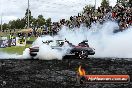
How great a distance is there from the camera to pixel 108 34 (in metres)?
33.6

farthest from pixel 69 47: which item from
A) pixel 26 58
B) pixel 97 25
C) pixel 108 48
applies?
pixel 97 25

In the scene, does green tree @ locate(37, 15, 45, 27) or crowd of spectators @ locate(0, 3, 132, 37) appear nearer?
crowd of spectators @ locate(0, 3, 132, 37)

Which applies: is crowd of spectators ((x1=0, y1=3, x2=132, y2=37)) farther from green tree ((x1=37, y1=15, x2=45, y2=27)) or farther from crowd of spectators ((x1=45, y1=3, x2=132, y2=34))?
green tree ((x1=37, y1=15, x2=45, y2=27))

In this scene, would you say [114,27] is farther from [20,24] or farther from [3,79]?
[20,24]

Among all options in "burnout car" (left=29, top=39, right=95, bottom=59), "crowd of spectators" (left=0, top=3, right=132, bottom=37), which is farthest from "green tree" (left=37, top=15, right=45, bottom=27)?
"burnout car" (left=29, top=39, right=95, bottom=59)

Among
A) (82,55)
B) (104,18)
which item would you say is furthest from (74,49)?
(104,18)

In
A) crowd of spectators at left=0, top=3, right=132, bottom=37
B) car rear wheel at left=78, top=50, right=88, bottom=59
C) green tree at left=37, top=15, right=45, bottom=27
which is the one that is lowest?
car rear wheel at left=78, top=50, right=88, bottom=59

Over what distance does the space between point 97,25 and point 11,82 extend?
23879 millimetres

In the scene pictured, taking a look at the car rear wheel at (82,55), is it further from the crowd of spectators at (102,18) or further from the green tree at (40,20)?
the green tree at (40,20)

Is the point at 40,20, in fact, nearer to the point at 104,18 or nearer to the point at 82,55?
the point at 104,18

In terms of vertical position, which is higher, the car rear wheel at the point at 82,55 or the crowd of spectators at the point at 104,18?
the crowd of spectators at the point at 104,18

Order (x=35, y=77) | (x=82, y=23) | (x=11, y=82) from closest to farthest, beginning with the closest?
(x=11, y=82)
(x=35, y=77)
(x=82, y=23)

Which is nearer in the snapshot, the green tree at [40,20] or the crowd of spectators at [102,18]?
the crowd of spectators at [102,18]

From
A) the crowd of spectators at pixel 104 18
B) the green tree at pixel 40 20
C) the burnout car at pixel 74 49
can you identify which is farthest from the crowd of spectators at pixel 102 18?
the green tree at pixel 40 20
